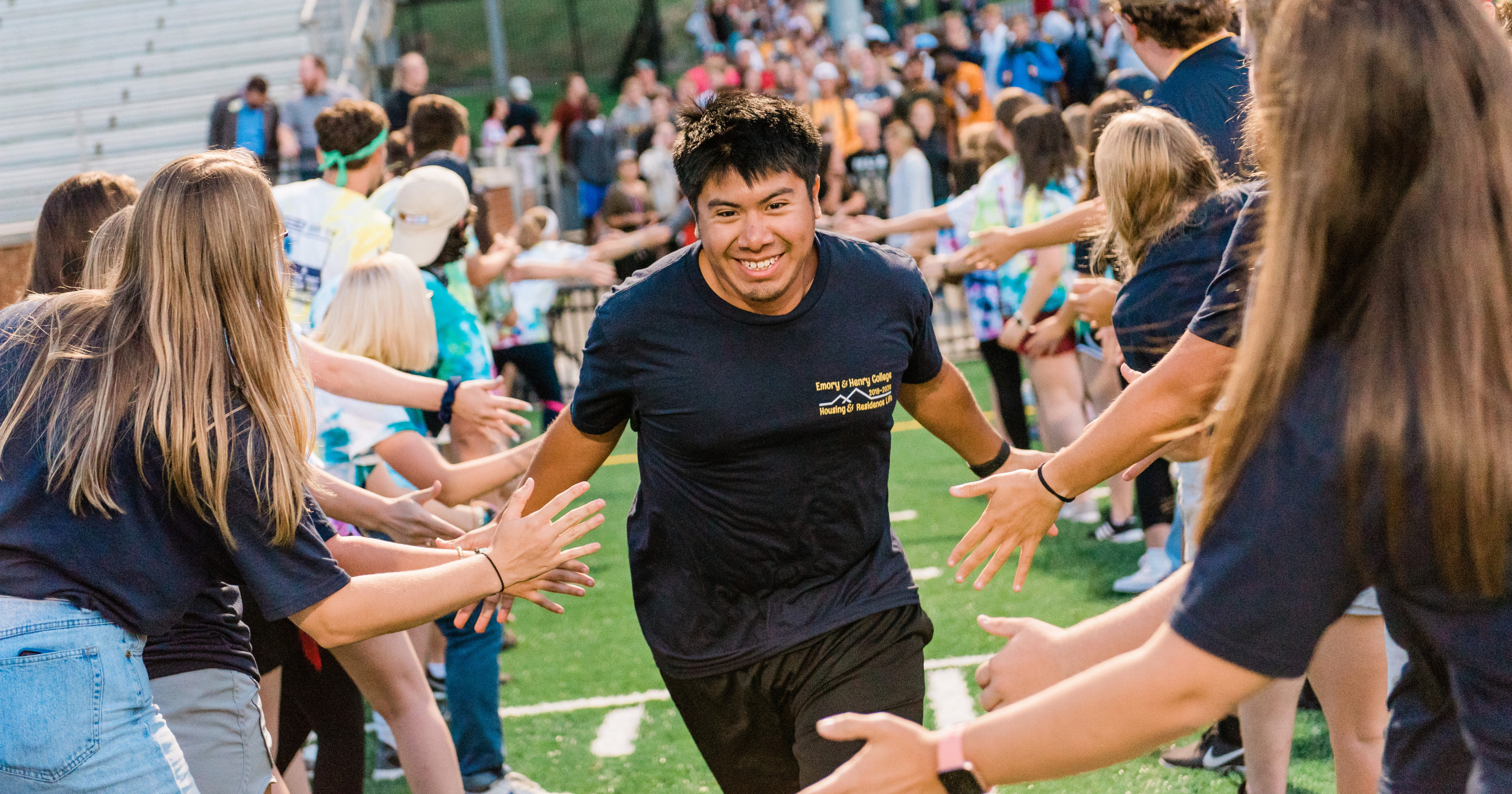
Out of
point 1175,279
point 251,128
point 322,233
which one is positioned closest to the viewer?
point 1175,279

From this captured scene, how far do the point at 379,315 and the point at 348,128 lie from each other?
1.92 m

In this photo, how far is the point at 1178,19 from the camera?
4.20 metres

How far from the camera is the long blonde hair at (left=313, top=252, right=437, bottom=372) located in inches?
177

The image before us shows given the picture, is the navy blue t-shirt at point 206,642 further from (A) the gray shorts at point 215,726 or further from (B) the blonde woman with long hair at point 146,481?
(B) the blonde woman with long hair at point 146,481

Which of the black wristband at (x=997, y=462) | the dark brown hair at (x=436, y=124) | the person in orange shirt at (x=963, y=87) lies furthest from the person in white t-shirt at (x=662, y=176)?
the black wristband at (x=997, y=462)

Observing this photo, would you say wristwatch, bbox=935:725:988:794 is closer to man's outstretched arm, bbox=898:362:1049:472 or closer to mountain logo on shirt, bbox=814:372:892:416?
mountain logo on shirt, bbox=814:372:892:416

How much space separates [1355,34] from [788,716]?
208cm

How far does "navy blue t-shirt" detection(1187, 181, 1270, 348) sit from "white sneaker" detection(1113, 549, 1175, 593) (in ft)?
11.4

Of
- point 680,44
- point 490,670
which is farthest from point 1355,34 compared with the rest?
point 680,44

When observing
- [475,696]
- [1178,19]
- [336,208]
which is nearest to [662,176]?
[336,208]

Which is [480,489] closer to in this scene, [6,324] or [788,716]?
[788,716]

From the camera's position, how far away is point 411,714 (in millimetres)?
3867

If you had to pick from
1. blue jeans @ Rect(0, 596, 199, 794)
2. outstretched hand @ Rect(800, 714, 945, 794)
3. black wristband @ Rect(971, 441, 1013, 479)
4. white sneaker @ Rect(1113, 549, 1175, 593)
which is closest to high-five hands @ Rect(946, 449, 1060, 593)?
black wristband @ Rect(971, 441, 1013, 479)

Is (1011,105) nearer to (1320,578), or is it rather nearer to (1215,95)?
(1215,95)
